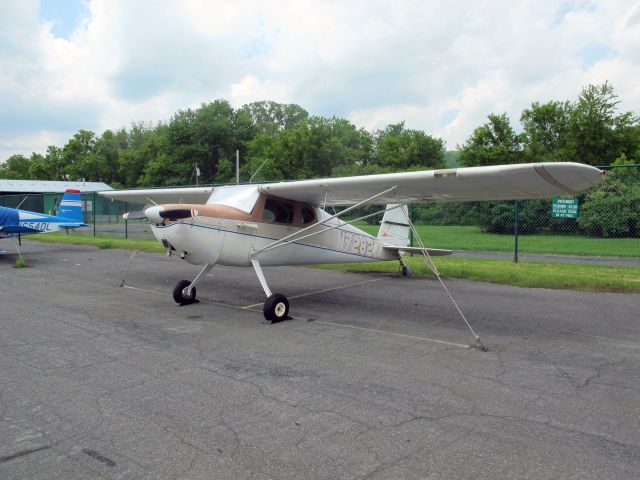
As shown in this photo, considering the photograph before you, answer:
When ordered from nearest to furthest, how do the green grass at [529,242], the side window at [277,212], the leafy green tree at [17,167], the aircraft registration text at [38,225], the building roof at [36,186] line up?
the side window at [277,212], the green grass at [529,242], the aircraft registration text at [38,225], the building roof at [36,186], the leafy green tree at [17,167]

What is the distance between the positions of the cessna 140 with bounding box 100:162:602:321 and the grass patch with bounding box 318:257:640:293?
2.40m

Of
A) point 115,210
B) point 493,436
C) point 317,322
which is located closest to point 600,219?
point 317,322

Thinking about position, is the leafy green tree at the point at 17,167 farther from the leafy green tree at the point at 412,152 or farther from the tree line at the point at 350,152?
the leafy green tree at the point at 412,152

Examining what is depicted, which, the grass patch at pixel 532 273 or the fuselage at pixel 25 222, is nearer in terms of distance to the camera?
the grass patch at pixel 532 273

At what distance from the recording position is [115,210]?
32.1 meters

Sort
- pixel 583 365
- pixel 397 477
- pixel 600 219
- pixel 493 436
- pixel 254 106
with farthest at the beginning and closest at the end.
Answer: pixel 254 106, pixel 600 219, pixel 583 365, pixel 493 436, pixel 397 477

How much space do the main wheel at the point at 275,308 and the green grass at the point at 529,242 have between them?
38.5ft

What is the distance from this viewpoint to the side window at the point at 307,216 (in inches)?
354

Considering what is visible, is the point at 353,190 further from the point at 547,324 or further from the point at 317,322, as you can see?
the point at 547,324

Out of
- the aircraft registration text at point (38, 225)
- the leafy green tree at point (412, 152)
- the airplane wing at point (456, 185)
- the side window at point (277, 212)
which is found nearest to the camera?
the airplane wing at point (456, 185)

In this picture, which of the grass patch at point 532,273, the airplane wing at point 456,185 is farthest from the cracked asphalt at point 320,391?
the airplane wing at point 456,185

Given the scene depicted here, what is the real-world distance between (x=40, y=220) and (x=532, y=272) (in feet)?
58.1

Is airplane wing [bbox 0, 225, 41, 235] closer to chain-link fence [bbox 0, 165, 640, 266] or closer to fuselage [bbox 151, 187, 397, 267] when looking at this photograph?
fuselage [bbox 151, 187, 397, 267]

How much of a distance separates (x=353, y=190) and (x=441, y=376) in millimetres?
3994
